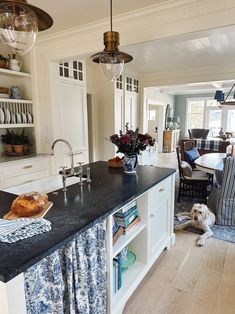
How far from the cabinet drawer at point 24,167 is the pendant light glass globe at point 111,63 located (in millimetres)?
1853

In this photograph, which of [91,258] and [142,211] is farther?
[142,211]

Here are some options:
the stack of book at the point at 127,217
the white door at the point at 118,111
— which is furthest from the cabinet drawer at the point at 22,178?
the white door at the point at 118,111

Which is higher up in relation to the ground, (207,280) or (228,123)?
(228,123)

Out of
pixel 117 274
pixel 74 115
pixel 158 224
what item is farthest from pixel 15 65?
pixel 117 274

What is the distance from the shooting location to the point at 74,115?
12.8 feet

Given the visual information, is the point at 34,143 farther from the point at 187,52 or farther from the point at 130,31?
the point at 187,52

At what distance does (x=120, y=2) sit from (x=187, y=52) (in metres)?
A: 2.22

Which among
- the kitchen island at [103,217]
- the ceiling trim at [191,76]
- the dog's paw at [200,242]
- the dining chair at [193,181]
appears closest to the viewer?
the kitchen island at [103,217]

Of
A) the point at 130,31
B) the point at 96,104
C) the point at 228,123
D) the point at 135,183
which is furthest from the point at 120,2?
the point at 228,123

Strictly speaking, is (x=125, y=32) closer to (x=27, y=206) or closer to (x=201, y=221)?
(x=27, y=206)

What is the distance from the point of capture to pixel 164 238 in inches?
95.1

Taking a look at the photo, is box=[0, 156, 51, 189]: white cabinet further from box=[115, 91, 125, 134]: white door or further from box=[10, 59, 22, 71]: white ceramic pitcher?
box=[115, 91, 125, 134]: white door

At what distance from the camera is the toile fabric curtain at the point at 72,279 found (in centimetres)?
103

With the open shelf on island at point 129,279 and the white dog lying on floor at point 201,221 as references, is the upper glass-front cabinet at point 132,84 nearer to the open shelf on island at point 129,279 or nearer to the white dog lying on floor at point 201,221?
the white dog lying on floor at point 201,221
